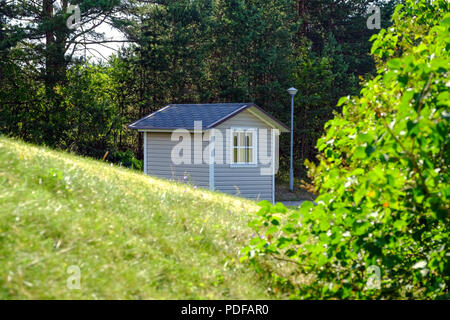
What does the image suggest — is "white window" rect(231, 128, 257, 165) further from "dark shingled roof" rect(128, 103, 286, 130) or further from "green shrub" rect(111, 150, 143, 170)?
"green shrub" rect(111, 150, 143, 170)

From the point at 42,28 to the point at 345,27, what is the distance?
68.3ft

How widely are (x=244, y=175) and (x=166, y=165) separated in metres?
2.83

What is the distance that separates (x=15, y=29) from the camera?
19750mm

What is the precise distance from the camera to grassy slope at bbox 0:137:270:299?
3.99 m

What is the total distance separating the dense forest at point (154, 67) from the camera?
2116 cm

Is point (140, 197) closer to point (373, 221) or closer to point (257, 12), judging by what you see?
point (373, 221)

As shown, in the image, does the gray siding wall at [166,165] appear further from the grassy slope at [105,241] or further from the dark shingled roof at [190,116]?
the grassy slope at [105,241]

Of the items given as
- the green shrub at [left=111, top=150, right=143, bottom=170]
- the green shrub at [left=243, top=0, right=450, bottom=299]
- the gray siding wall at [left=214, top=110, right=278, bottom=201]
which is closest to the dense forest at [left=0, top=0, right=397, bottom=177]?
the green shrub at [left=111, top=150, right=143, bottom=170]

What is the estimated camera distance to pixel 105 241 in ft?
15.6

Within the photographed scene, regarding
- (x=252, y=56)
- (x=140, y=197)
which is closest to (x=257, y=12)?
(x=252, y=56)

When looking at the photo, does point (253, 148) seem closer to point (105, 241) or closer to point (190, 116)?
point (190, 116)

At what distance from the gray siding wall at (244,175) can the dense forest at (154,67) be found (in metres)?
6.23

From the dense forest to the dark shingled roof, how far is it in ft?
12.1

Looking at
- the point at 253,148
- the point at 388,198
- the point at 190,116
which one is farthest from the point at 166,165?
the point at 388,198
